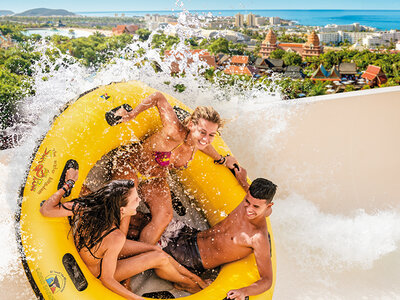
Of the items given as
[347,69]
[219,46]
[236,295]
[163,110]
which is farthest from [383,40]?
[236,295]

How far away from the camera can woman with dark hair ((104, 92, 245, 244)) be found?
5.88 feet

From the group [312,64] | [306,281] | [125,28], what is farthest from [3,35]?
[306,281]

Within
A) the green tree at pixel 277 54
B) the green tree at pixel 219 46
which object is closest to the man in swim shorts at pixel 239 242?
the green tree at pixel 219 46

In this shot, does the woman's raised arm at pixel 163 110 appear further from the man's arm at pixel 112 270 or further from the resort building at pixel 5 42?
the resort building at pixel 5 42

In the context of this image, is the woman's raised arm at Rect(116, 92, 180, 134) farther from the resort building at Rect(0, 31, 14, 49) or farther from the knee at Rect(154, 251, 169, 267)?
the resort building at Rect(0, 31, 14, 49)

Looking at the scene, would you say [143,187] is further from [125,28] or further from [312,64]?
[125,28]

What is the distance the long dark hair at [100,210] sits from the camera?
1.54 metres

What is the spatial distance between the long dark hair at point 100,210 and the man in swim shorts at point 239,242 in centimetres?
52

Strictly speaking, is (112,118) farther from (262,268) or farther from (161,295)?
(262,268)

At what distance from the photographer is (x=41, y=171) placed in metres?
1.70

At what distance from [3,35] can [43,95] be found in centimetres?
2171

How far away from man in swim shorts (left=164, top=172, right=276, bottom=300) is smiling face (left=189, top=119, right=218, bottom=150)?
317 mm

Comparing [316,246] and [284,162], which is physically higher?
[284,162]

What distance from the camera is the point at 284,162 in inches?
123
